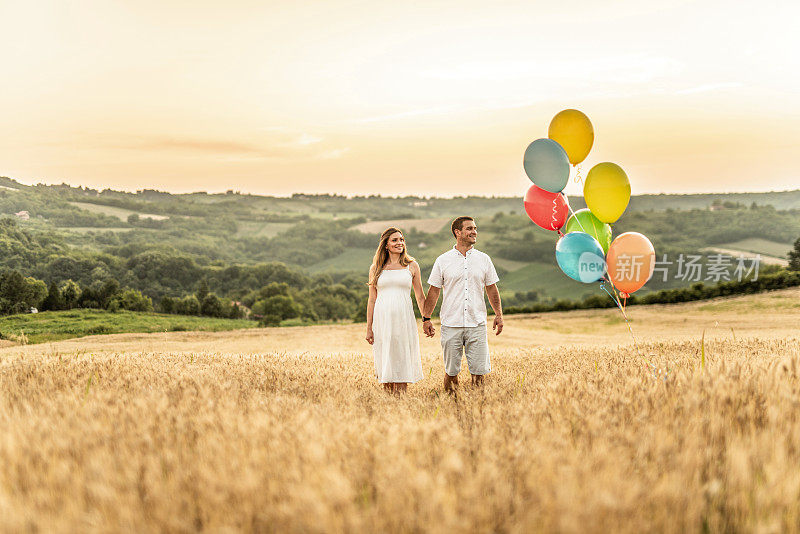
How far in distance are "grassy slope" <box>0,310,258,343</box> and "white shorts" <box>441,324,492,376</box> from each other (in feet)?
60.3

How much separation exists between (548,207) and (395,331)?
383 cm

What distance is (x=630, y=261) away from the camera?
855 cm

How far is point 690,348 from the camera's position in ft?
35.4

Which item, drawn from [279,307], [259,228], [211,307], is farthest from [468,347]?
[259,228]

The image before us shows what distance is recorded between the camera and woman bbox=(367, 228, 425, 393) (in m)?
7.45

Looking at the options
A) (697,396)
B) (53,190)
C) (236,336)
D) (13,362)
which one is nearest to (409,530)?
(697,396)

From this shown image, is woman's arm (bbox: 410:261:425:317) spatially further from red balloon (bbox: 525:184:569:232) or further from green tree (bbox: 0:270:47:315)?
green tree (bbox: 0:270:47:315)

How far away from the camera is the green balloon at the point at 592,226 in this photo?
9.44 m

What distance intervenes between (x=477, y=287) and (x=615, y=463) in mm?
4702

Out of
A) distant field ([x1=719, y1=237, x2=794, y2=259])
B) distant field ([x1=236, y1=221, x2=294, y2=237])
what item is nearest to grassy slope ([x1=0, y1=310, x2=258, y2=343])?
distant field ([x1=719, y1=237, x2=794, y2=259])

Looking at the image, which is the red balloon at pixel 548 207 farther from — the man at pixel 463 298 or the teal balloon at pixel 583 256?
the man at pixel 463 298

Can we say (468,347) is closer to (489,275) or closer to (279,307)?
(489,275)

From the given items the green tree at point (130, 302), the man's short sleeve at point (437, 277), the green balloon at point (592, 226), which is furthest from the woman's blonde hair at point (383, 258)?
the green tree at point (130, 302)

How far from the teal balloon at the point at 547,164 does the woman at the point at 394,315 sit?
2844 millimetres
